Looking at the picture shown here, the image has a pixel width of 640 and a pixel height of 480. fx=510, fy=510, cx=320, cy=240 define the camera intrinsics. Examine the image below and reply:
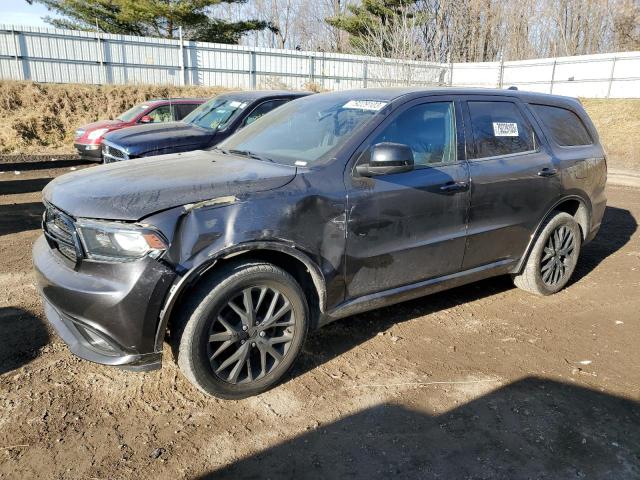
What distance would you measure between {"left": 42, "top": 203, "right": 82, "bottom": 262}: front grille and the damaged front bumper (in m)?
0.08

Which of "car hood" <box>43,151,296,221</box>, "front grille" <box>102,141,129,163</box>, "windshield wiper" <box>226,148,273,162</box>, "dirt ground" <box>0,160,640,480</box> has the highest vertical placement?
"windshield wiper" <box>226,148,273,162</box>

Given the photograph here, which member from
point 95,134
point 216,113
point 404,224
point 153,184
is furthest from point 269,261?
point 95,134

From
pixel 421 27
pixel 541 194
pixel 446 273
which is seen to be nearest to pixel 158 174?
pixel 446 273

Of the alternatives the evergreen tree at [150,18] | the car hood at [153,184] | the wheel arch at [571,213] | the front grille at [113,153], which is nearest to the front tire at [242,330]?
the car hood at [153,184]

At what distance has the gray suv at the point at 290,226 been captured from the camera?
8.80 ft

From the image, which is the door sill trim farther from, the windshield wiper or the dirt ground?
→ the windshield wiper

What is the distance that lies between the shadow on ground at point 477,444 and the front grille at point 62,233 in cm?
140

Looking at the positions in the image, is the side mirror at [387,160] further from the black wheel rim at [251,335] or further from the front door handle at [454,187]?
the black wheel rim at [251,335]

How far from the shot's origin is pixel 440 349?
12.4ft

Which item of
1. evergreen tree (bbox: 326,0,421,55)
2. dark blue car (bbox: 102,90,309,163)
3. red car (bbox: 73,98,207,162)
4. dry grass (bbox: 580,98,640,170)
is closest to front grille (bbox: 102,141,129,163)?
dark blue car (bbox: 102,90,309,163)

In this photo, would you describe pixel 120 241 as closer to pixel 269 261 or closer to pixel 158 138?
pixel 269 261

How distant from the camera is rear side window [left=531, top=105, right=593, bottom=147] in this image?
184 inches

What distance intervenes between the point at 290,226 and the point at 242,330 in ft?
2.18

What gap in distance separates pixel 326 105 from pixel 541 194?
2.02 metres
